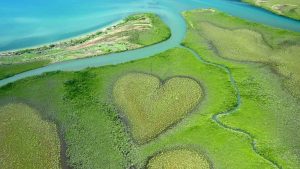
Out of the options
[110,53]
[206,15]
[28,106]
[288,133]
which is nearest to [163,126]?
[288,133]

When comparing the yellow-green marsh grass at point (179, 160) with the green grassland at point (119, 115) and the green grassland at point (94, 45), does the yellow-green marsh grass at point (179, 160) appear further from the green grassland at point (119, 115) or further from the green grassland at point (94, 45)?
the green grassland at point (94, 45)

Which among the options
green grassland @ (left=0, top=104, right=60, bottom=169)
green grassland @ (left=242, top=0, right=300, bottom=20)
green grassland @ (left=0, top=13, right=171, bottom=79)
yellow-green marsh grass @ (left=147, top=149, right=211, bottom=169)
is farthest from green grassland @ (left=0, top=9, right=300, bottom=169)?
green grassland @ (left=242, top=0, right=300, bottom=20)

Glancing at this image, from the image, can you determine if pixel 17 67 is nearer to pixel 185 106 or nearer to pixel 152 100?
pixel 152 100

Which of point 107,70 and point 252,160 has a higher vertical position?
point 107,70

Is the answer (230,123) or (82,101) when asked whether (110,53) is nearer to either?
(82,101)

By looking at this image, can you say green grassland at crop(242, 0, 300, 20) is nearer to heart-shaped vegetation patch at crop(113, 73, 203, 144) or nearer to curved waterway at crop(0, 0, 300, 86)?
curved waterway at crop(0, 0, 300, 86)

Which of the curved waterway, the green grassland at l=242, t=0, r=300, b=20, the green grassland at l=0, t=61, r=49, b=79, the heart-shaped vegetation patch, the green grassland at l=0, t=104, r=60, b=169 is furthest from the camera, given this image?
the green grassland at l=242, t=0, r=300, b=20

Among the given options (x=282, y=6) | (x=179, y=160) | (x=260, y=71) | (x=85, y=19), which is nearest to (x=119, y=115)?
(x=179, y=160)
